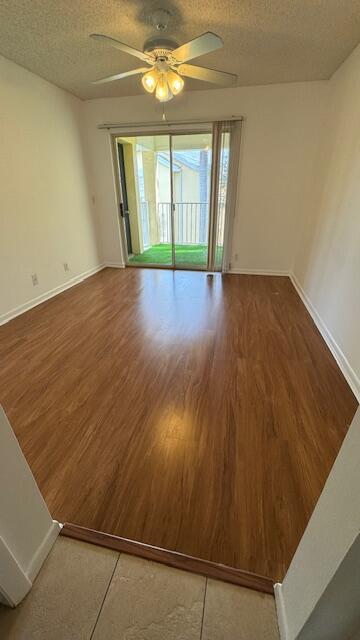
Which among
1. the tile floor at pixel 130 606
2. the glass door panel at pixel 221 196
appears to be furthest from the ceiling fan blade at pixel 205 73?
the tile floor at pixel 130 606

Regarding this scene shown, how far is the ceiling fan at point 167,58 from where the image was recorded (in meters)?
1.74

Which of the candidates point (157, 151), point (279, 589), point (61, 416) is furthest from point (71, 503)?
point (157, 151)

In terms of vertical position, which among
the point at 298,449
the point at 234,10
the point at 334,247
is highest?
the point at 234,10

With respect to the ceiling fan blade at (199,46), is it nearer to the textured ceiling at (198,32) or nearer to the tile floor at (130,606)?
the textured ceiling at (198,32)

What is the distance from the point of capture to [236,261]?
163 inches

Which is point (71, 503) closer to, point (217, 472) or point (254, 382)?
point (217, 472)

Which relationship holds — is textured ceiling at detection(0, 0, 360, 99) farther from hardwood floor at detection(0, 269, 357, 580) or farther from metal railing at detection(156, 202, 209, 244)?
metal railing at detection(156, 202, 209, 244)

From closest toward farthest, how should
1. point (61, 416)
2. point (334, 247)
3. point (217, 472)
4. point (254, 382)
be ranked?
point (217, 472) → point (61, 416) → point (254, 382) → point (334, 247)

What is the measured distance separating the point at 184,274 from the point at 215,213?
1.04 meters

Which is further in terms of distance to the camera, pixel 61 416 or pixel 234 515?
pixel 61 416

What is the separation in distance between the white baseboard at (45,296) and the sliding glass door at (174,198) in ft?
2.85

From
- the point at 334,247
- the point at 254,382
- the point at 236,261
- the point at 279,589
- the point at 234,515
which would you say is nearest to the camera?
the point at 279,589

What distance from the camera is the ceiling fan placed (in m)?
1.74

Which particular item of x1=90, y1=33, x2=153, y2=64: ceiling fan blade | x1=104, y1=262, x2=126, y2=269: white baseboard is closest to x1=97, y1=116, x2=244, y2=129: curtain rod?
x1=90, y1=33, x2=153, y2=64: ceiling fan blade
